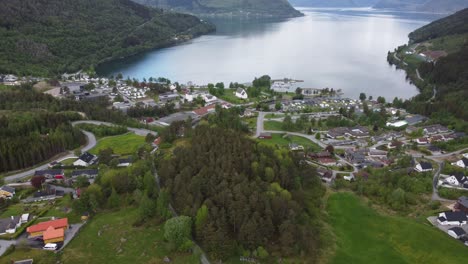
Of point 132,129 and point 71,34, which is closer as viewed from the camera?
point 132,129

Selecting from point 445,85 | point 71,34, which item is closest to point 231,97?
point 445,85

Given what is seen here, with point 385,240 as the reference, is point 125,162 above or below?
above

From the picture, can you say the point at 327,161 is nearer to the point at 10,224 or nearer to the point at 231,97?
the point at 10,224

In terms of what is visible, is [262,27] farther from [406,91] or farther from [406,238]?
[406,238]

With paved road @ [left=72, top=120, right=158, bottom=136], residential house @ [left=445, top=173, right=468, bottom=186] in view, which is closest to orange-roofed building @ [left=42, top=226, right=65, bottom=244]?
paved road @ [left=72, top=120, right=158, bottom=136]

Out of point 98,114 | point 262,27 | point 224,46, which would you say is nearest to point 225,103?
point 98,114

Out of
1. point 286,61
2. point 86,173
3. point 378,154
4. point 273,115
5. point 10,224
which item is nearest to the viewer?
point 10,224

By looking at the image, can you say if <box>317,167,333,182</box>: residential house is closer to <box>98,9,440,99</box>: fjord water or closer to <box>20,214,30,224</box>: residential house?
<box>20,214,30,224</box>: residential house

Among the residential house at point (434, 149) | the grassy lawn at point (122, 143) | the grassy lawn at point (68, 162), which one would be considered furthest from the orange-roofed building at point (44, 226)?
the residential house at point (434, 149)
